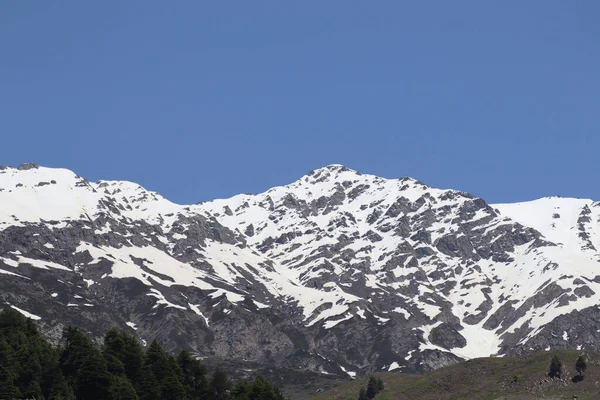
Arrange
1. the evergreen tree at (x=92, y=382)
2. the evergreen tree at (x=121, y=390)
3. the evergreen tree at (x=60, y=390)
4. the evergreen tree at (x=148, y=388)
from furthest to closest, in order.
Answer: the evergreen tree at (x=148, y=388)
the evergreen tree at (x=92, y=382)
the evergreen tree at (x=60, y=390)
the evergreen tree at (x=121, y=390)

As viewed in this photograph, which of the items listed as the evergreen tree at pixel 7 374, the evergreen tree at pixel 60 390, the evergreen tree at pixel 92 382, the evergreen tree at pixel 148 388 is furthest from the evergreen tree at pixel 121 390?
the evergreen tree at pixel 7 374

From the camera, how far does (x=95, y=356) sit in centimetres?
19212

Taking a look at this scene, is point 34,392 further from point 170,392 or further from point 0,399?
point 170,392

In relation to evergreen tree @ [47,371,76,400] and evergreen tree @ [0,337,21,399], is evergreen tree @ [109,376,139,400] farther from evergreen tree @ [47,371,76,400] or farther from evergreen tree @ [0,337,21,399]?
evergreen tree @ [0,337,21,399]

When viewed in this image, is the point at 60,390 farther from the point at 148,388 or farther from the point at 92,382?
the point at 148,388

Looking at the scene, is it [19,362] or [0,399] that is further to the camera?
[19,362]

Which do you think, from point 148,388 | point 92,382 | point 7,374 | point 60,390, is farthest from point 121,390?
point 7,374

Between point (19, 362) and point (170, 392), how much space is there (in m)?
28.1

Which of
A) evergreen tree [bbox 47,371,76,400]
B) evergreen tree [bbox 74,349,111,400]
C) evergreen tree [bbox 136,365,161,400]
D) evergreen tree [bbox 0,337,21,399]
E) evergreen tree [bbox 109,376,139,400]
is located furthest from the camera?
evergreen tree [bbox 136,365,161,400]

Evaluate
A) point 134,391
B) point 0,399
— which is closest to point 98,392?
point 134,391

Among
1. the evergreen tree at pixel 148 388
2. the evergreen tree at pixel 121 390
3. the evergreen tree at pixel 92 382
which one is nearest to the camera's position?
the evergreen tree at pixel 121 390

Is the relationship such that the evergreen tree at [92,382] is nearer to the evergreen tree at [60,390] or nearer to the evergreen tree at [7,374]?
the evergreen tree at [60,390]

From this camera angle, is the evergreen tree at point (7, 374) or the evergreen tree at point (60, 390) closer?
the evergreen tree at point (7, 374)

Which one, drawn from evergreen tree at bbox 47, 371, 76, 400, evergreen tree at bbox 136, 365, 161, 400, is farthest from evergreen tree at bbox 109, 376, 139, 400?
evergreen tree at bbox 47, 371, 76, 400
